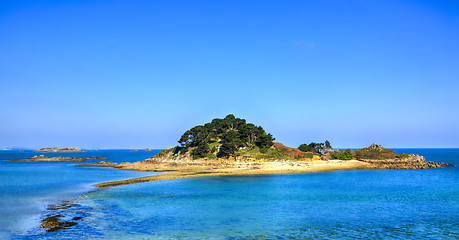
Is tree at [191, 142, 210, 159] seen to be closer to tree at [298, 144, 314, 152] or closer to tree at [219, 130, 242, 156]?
tree at [219, 130, 242, 156]

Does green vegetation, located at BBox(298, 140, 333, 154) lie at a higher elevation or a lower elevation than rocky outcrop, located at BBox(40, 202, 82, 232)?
higher

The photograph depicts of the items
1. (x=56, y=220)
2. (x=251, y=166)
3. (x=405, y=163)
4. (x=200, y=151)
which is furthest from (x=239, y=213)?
(x=405, y=163)

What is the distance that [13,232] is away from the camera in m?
26.2

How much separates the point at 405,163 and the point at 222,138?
62.0m

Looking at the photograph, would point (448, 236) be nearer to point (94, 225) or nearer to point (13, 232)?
point (94, 225)

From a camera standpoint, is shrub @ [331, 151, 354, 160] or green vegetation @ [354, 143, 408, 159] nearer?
shrub @ [331, 151, 354, 160]

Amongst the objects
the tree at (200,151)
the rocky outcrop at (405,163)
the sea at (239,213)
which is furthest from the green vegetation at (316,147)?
the sea at (239,213)

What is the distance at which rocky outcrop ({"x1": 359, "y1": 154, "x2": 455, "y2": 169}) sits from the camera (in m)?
98.6

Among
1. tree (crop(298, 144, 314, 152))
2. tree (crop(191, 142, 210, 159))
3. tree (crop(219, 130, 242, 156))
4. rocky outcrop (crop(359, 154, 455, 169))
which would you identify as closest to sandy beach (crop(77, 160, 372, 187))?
tree (crop(191, 142, 210, 159))

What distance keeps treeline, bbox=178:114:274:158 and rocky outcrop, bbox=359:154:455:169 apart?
3573 cm

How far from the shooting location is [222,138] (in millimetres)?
108312

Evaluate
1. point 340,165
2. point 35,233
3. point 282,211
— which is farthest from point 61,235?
point 340,165

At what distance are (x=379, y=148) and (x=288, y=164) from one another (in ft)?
184

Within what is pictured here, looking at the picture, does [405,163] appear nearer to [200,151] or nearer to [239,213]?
[200,151]
